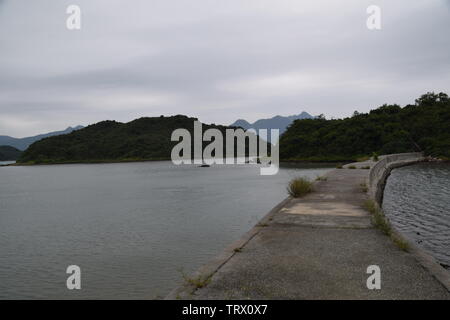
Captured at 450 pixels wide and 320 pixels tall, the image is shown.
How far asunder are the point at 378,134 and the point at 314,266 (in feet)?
236

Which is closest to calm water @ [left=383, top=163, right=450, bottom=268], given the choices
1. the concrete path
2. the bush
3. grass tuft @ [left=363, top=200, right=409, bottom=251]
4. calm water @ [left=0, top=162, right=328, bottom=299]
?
grass tuft @ [left=363, top=200, right=409, bottom=251]

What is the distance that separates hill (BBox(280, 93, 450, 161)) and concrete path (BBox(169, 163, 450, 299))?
50871 millimetres

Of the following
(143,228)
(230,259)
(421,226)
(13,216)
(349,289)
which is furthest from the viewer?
(13,216)

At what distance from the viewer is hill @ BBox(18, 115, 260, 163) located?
129125mm

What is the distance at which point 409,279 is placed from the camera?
17.1ft

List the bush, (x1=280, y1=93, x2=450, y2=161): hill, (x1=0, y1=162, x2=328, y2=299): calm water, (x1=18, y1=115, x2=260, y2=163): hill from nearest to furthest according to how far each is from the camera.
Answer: (x1=0, y1=162, x2=328, y2=299): calm water
the bush
(x1=280, y1=93, x2=450, y2=161): hill
(x1=18, y1=115, x2=260, y2=163): hill

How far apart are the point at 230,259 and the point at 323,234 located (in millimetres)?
2462

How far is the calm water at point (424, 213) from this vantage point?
396 inches

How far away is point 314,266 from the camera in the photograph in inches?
227

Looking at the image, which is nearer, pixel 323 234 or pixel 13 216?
pixel 323 234

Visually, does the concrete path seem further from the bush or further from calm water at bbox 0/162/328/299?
the bush
